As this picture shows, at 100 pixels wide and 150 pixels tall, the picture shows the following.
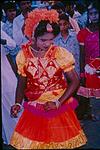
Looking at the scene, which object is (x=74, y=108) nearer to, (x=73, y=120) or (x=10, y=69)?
(x=73, y=120)

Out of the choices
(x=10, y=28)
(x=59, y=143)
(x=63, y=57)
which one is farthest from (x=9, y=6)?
(x=59, y=143)

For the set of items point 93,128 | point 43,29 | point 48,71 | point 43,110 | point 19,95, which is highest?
point 43,29

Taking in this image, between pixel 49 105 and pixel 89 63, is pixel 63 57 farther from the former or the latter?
pixel 49 105

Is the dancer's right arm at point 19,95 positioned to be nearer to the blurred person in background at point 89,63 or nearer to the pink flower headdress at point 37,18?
the pink flower headdress at point 37,18

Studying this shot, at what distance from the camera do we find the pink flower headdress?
560 cm

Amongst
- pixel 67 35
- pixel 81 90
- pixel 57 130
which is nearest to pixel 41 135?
pixel 57 130

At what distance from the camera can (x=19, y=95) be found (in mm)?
5754

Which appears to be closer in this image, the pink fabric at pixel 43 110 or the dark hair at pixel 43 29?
the dark hair at pixel 43 29

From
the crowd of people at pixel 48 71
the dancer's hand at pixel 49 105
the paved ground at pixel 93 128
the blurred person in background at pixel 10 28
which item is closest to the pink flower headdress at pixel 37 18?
the crowd of people at pixel 48 71

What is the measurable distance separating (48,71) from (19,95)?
408 mm

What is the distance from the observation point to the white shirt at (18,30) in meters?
5.63

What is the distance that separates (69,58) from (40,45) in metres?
0.33

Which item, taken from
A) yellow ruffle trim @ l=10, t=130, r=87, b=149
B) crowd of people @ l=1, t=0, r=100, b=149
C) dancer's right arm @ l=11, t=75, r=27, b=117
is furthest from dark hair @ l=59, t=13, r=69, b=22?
yellow ruffle trim @ l=10, t=130, r=87, b=149

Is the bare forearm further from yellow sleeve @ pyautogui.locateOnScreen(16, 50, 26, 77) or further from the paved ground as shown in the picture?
yellow sleeve @ pyautogui.locateOnScreen(16, 50, 26, 77)
